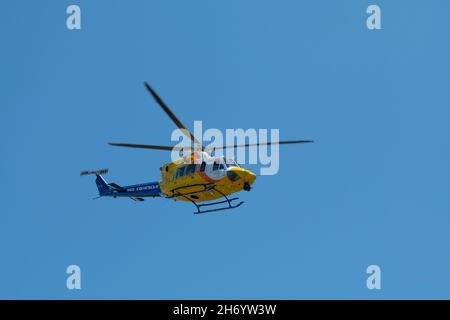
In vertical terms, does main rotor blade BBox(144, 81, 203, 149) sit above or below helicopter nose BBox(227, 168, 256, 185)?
above

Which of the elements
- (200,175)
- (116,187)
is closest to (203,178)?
(200,175)

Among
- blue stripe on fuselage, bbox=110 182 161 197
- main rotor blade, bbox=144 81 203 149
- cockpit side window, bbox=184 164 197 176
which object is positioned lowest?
blue stripe on fuselage, bbox=110 182 161 197

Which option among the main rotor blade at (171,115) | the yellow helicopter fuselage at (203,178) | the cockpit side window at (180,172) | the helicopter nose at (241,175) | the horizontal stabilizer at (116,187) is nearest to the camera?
the main rotor blade at (171,115)

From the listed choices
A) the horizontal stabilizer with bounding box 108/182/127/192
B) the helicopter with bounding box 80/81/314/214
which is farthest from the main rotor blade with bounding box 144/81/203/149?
the horizontal stabilizer with bounding box 108/182/127/192

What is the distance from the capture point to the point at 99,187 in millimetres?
37156

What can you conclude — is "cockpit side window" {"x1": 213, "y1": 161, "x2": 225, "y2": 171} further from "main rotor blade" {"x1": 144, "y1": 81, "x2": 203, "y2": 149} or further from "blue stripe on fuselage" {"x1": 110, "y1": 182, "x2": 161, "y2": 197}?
"blue stripe on fuselage" {"x1": 110, "y1": 182, "x2": 161, "y2": 197}

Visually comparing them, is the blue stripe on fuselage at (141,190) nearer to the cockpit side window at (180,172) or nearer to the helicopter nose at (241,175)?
the cockpit side window at (180,172)

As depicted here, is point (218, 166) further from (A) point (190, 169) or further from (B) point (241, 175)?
(A) point (190, 169)

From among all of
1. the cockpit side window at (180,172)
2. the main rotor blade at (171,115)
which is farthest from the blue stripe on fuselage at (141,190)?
the main rotor blade at (171,115)

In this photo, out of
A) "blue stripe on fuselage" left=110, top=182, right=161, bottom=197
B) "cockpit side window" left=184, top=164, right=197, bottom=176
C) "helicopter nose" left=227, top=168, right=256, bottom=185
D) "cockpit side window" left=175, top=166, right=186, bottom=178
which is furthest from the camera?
"blue stripe on fuselage" left=110, top=182, right=161, bottom=197

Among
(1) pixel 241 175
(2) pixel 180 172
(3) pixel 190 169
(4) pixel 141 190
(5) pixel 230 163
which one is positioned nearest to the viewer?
(1) pixel 241 175

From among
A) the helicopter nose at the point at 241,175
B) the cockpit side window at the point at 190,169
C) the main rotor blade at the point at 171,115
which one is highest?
the main rotor blade at the point at 171,115

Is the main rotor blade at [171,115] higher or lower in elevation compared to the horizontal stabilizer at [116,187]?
higher
